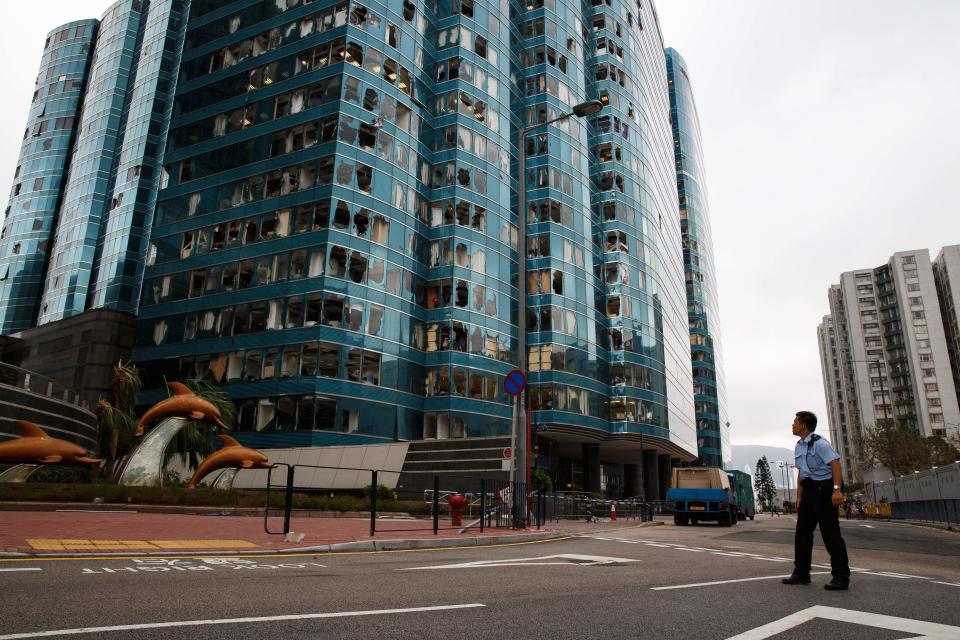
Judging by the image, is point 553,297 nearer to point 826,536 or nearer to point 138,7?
point 826,536

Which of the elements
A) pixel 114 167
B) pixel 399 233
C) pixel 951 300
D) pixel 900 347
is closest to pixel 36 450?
pixel 399 233

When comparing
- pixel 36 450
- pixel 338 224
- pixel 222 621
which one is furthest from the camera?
pixel 338 224

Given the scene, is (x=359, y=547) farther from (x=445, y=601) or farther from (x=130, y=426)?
(x=130, y=426)

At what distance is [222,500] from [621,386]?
41.3 meters

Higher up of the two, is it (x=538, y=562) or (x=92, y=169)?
(x=92, y=169)

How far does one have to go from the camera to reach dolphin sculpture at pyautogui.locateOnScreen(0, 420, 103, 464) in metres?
20.0

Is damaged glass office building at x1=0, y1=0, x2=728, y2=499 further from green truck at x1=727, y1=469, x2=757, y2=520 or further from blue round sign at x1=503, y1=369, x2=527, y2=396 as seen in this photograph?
blue round sign at x1=503, y1=369, x2=527, y2=396

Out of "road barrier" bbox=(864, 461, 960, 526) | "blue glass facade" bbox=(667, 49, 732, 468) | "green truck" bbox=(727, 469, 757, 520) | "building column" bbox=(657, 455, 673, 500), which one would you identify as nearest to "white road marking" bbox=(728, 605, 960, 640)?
"road barrier" bbox=(864, 461, 960, 526)

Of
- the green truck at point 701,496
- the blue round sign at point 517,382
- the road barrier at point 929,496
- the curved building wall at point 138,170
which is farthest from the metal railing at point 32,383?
the road barrier at point 929,496

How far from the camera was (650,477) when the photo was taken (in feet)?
202

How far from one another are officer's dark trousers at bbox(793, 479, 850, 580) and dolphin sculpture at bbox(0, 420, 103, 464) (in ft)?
71.1

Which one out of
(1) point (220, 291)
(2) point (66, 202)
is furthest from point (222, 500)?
(2) point (66, 202)

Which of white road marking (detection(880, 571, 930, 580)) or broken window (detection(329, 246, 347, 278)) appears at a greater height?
broken window (detection(329, 246, 347, 278))

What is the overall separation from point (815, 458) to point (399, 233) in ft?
133
